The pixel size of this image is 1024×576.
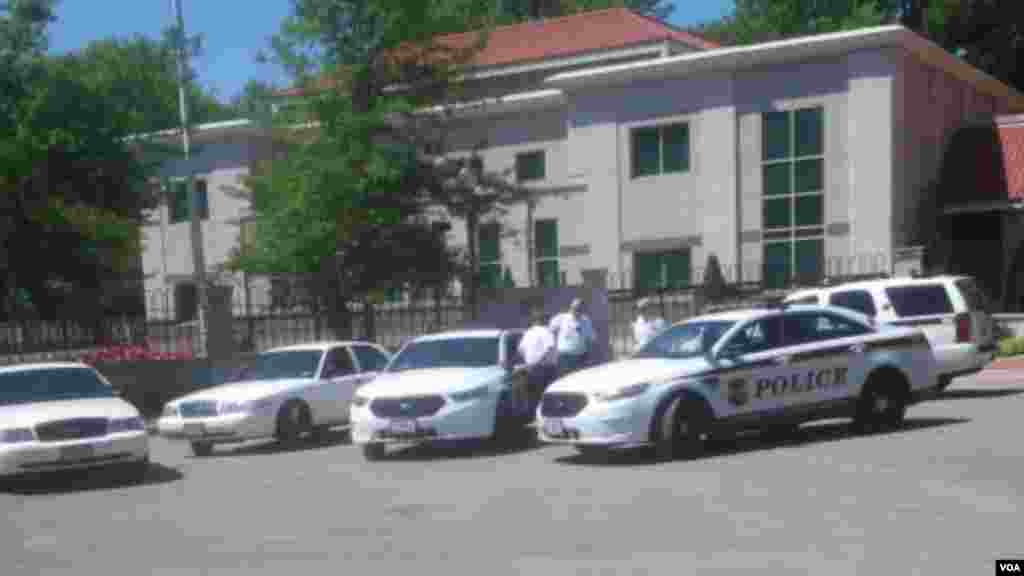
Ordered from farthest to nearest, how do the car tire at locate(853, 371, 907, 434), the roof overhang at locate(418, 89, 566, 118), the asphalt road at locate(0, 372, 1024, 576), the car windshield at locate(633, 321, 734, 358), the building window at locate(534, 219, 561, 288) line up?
the building window at locate(534, 219, 561, 288) → the roof overhang at locate(418, 89, 566, 118) → the car tire at locate(853, 371, 907, 434) → the car windshield at locate(633, 321, 734, 358) → the asphalt road at locate(0, 372, 1024, 576)

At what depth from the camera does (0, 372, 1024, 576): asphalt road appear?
27.6 feet

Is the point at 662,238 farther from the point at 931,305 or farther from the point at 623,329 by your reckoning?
the point at 931,305

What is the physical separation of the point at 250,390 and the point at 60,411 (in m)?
3.44

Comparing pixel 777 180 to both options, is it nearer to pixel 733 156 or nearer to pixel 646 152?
pixel 733 156

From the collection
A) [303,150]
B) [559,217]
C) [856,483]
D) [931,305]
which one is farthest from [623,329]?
[856,483]

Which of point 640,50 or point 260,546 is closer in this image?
point 260,546

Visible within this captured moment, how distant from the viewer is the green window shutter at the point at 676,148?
3484 cm

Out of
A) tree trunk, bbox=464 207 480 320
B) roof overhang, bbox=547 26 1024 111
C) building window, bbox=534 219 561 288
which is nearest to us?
tree trunk, bbox=464 207 480 320

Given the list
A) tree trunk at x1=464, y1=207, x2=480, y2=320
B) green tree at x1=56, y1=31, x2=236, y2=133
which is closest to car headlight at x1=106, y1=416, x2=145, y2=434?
tree trunk at x1=464, y1=207, x2=480, y2=320

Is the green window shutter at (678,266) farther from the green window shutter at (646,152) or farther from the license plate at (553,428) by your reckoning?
the license plate at (553,428)

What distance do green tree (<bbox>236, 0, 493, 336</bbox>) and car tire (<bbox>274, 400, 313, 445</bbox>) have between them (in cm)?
707

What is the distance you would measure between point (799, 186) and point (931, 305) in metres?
15.8

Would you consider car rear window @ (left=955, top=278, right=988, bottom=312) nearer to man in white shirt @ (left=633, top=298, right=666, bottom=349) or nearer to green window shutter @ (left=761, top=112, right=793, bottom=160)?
man in white shirt @ (left=633, top=298, right=666, bottom=349)

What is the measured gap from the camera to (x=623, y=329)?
26844mm
